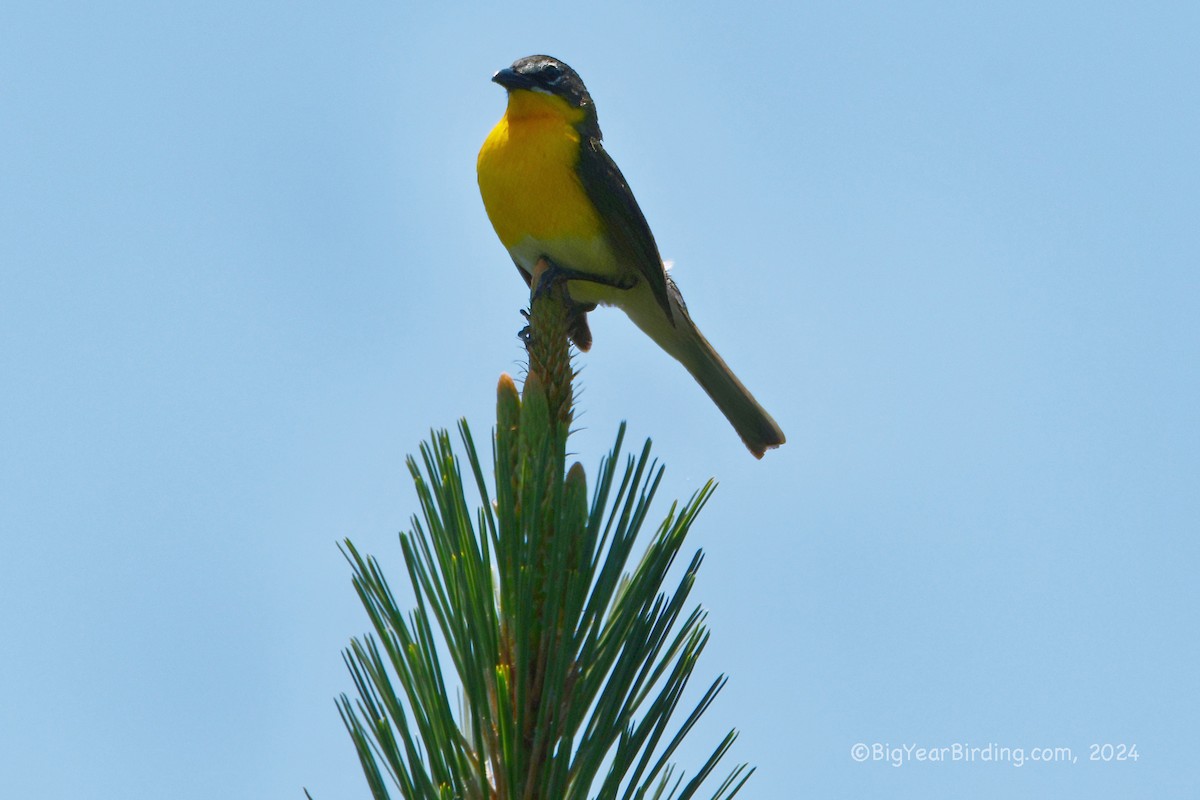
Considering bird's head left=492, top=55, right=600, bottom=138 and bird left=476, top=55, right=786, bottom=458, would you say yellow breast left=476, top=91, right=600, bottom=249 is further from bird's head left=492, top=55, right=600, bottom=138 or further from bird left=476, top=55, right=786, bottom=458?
bird's head left=492, top=55, right=600, bottom=138

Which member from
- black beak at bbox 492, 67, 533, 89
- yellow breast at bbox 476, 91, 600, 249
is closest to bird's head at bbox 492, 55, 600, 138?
black beak at bbox 492, 67, 533, 89

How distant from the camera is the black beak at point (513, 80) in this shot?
6.66m

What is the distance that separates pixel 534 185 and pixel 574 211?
0.81ft

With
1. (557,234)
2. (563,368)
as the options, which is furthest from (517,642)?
(557,234)

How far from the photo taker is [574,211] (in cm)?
613

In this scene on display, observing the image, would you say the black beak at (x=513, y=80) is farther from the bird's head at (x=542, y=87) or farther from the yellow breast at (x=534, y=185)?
the yellow breast at (x=534, y=185)

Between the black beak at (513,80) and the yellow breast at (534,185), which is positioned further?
the black beak at (513,80)

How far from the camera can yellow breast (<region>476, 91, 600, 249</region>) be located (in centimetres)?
602

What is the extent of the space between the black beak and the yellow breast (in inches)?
10.7

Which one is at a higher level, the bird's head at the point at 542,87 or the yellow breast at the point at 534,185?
the bird's head at the point at 542,87

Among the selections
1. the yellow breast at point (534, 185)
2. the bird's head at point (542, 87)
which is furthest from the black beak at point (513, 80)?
the yellow breast at point (534, 185)

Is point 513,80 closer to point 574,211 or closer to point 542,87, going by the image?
point 542,87

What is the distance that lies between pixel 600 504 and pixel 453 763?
55 centimetres

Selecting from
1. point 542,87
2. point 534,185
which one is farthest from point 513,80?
point 534,185
